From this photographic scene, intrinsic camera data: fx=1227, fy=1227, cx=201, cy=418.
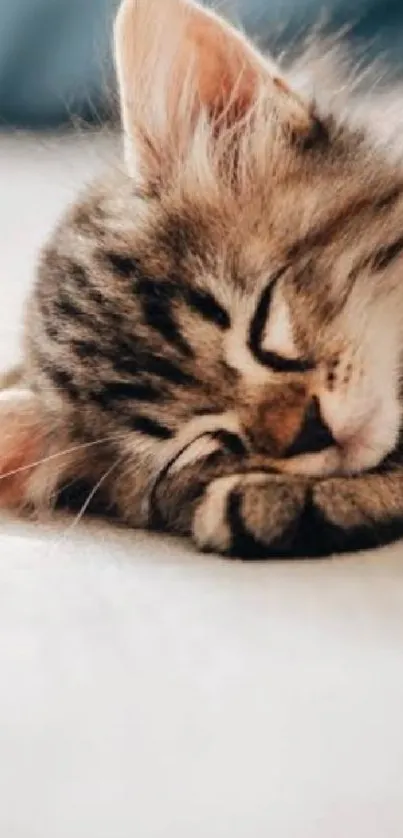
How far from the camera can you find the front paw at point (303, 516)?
0.89 metres

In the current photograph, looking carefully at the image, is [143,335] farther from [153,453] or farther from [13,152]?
[13,152]

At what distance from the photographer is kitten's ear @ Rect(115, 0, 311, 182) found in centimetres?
99

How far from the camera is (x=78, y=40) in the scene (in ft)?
5.48

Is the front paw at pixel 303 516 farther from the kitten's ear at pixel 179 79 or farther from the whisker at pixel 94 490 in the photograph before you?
the kitten's ear at pixel 179 79

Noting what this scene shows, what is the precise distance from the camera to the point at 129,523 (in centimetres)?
102

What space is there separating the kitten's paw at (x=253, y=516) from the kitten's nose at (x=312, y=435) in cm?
3

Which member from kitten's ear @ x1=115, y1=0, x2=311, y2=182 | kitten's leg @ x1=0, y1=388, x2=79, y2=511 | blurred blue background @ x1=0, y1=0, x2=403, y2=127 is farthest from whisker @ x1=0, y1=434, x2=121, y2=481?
blurred blue background @ x1=0, y1=0, x2=403, y2=127

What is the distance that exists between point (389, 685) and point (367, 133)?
57cm

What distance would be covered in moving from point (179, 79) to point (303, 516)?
1.30 ft

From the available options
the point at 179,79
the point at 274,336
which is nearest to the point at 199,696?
the point at 274,336

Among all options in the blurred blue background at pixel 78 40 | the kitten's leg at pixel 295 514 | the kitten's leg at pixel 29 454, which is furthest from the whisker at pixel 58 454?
the blurred blue background at pixel 78 40

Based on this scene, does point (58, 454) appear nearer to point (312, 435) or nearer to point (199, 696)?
point (312, 435)

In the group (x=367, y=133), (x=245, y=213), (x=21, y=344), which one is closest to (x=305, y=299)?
(x=245, y=213)

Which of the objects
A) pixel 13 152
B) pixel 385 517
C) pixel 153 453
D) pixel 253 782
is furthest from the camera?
pixel 13 152
